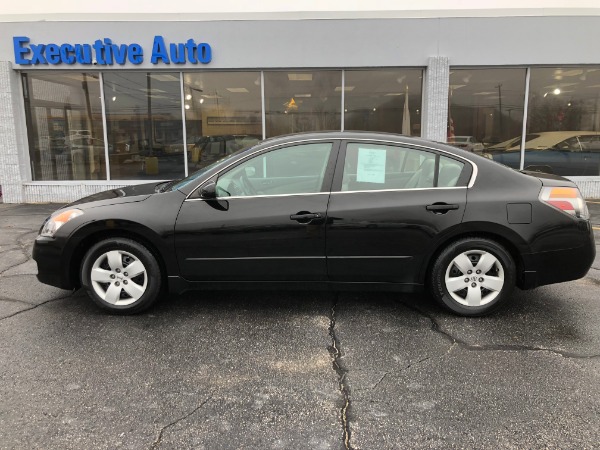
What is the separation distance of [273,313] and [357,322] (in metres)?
0.74

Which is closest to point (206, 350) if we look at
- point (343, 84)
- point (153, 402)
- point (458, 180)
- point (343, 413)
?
point (153, 402)

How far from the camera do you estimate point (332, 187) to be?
13.0ft

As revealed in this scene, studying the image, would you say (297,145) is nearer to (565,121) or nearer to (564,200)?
(564,200)

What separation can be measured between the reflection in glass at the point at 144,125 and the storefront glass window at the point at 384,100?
3.67m

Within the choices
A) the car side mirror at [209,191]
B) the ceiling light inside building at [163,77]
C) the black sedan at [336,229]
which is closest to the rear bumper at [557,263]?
the black sedan at [336,229]

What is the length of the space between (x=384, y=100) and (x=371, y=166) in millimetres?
6712

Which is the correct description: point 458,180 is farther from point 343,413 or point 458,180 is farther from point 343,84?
point 343,84

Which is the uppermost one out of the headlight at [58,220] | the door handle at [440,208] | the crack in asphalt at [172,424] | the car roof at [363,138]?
the car roof at [363,138]

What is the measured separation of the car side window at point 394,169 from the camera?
3998mm

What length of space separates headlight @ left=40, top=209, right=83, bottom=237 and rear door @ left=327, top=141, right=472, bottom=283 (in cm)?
212

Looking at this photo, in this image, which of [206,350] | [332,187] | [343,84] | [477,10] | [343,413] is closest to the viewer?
Result: [343,413]

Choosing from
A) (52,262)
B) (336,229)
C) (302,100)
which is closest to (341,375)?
(336,229)

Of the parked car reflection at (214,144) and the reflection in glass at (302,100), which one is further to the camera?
the parked car reflection at (214,144)

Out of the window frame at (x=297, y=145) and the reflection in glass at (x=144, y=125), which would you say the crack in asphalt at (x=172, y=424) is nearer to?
the window frame at (x=297, y=145)
